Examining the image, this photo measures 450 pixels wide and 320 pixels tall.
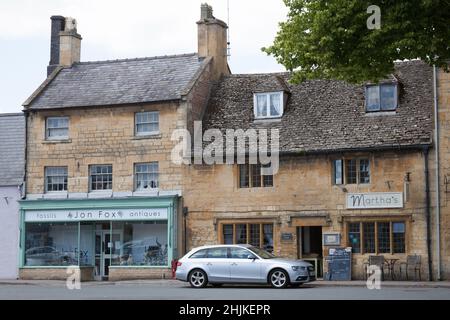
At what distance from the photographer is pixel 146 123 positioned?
34.8 meters

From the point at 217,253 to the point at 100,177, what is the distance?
9997 millimetres

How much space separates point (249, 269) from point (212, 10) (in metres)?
15.3

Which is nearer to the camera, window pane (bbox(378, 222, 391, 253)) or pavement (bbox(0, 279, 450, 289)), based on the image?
pavement (bbox(0, 279, 450, 289))

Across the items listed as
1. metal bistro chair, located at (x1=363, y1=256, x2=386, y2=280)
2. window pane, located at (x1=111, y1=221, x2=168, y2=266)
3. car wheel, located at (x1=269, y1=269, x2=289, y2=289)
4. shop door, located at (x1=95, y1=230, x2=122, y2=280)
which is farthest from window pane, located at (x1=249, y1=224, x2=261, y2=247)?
car wheel, located at (x1=269, y1=269, x2=289, y2=289)

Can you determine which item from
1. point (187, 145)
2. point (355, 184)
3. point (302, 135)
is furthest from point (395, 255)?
point (187, 145)

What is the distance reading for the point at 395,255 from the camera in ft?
99.7

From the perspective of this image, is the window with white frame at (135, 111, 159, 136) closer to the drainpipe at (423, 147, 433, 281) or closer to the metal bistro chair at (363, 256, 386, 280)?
the metal bistro chair at (363, 256, 386, 280)

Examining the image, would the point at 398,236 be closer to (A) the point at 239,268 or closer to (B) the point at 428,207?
(B) the point at 428,207

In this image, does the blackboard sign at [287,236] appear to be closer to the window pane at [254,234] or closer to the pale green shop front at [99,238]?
the window pane at [254,234]

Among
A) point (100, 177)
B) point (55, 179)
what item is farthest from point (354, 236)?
point (55, 179)

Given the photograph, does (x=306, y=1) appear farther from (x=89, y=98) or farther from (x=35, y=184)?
(x=35, y=184)

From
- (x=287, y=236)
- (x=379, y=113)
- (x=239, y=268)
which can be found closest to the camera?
(x=239, y=268)

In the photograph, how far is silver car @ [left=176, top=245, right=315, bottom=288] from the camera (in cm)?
2630

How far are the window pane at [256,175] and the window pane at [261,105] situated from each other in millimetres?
2641
